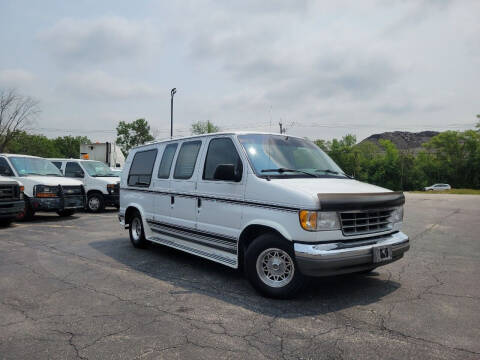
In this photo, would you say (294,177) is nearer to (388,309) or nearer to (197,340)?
(388,309)

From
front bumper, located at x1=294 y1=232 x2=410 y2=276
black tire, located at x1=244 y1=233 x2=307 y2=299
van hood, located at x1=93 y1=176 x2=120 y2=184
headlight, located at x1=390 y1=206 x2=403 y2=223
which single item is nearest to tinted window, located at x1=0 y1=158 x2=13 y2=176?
van hood, located at x1=93 y1=176 x2=120 y2=184

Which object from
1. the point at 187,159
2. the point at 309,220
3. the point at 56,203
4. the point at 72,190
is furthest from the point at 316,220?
the point at 72,190

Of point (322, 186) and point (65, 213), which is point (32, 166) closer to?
point (65, 213)

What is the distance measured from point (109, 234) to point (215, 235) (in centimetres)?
470

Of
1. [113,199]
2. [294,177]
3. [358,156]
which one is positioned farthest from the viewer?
[358,156]

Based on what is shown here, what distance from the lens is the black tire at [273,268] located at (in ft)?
13.9

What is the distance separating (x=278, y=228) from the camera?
4.23 meters

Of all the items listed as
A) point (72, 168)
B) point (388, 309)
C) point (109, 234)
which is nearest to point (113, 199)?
point (72, 168)

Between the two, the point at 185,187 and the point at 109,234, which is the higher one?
the point at 185,187

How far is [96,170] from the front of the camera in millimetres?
14594

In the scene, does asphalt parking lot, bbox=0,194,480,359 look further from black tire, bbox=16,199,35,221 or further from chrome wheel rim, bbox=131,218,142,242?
black tire, bbox=16,199,35,221

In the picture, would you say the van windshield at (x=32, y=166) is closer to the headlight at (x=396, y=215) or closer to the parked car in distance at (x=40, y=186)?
the parked car in distance at (x=40, y=186)

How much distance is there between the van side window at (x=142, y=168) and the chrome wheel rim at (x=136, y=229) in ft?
2.44

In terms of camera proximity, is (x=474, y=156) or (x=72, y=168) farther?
(x=474, y=156)
